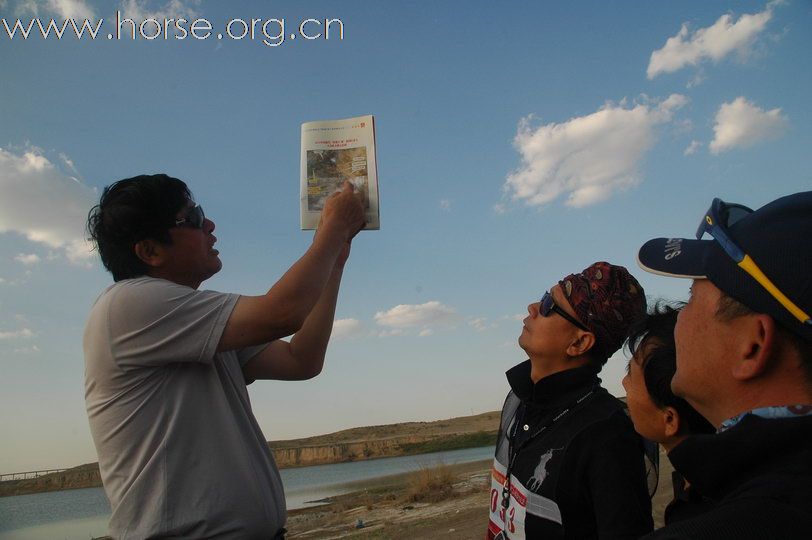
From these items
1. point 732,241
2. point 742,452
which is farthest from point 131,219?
point 742,452

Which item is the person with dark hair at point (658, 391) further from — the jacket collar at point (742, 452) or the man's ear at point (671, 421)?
the jacket collar at point (742, 452)

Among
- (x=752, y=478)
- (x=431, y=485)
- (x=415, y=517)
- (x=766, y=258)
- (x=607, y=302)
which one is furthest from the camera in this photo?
(x=431, y=485)

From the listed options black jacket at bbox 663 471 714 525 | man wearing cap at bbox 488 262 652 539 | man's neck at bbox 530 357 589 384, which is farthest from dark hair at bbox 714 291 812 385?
man's neck at bbox 530 357 589 384

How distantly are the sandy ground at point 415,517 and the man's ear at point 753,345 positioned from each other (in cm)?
687

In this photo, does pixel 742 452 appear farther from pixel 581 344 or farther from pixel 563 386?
pixel 581 344

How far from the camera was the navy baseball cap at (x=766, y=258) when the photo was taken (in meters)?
1.17

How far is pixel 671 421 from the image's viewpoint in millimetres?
2436

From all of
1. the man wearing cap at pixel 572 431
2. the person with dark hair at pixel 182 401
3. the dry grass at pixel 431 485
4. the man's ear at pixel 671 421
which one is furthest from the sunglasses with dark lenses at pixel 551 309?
the dry grass at pixel 431 485

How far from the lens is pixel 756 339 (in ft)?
4.23

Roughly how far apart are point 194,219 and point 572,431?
1.95 m

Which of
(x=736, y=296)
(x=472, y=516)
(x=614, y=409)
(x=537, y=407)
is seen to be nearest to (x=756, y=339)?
(x=736, y=296)

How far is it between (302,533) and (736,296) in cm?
1436

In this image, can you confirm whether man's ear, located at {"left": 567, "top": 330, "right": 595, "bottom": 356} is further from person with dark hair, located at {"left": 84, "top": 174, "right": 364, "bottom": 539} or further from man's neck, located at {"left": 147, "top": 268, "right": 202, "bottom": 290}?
man's neck, located at {"left": 147, "top": 268, "right": 202, "bottom": 290}

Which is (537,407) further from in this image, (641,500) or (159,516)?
(159,516)
